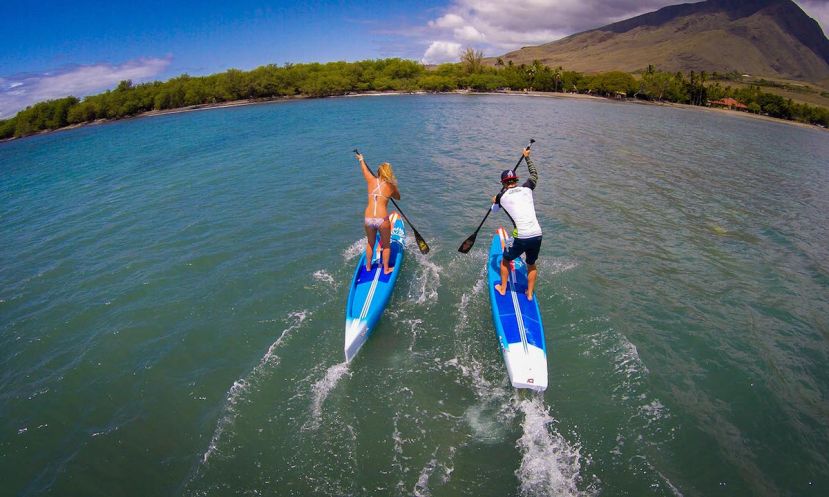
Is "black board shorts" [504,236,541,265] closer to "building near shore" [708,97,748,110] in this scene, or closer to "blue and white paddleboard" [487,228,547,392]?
"blue and white paddleboard" [487,228,547,392]

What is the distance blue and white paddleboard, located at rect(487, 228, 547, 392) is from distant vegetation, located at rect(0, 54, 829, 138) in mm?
97644

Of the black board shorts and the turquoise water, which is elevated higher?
the black board shorts

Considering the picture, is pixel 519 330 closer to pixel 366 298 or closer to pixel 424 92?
pixel 366 298

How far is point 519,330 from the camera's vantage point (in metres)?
8.34

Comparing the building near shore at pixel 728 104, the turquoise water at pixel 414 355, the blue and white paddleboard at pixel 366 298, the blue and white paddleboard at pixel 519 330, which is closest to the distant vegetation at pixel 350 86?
the building near shore at pixel 728 104

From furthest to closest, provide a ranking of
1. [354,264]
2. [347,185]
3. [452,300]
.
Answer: [347,185], [354,264], [452,300]

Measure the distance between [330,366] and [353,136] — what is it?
108 feet

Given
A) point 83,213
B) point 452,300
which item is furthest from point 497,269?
point 83,213

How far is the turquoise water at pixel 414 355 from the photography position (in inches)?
246

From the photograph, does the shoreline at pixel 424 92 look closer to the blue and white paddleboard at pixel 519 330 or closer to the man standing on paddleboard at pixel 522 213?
the blue and white paddleboard at pixel 519 330

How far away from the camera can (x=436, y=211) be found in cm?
1680

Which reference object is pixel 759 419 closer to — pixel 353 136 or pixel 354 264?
pixel 354 264

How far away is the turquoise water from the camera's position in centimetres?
626

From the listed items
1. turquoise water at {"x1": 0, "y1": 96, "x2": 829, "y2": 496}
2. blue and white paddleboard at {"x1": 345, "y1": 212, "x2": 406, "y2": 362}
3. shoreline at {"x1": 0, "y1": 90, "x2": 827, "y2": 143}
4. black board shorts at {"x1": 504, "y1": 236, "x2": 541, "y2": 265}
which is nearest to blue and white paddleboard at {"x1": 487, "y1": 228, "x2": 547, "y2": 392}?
turquoise water at {"x1": 0, "y1": 96, "x2": 829, "y2": 496}
